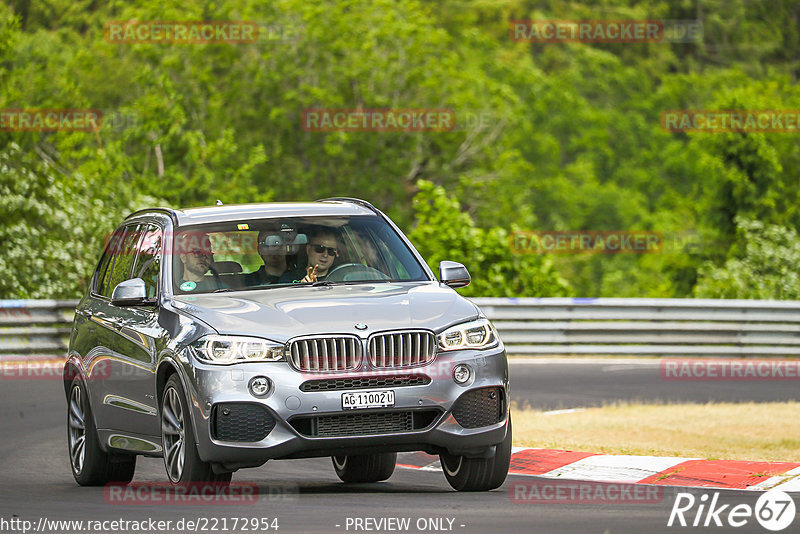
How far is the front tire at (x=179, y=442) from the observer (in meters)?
8.77

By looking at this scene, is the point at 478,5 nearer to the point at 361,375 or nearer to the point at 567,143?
the point at 567,143

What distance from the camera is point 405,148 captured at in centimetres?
5019

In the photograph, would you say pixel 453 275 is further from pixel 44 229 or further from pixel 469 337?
pixel 44 229

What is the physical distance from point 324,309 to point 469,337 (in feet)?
2.71

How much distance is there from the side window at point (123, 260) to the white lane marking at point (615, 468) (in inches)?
124

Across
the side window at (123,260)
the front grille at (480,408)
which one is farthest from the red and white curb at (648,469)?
the side window at (123,260)

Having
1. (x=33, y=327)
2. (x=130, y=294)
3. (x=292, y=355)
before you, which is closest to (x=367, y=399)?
(x=292, y=355)

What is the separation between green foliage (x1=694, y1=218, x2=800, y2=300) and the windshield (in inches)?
819

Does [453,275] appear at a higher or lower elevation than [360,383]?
higher

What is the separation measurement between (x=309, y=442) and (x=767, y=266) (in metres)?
25.1

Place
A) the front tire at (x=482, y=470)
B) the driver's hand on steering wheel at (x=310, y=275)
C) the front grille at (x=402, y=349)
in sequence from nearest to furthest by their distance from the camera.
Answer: the front grille at (x=402, y=349) < the front tire at (x=482, y=470) < the driver's hand on steering wheel at (x=310, y=275)

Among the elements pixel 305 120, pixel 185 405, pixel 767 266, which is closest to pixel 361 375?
pixel 185 405

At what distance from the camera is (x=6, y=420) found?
50.6 ft

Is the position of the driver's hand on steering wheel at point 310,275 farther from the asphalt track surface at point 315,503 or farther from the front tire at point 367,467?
the front tire at point 367,467
